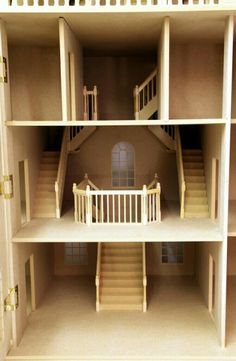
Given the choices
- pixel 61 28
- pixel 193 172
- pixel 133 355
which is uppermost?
pixel 61 28

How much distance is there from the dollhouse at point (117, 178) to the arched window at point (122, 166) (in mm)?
30

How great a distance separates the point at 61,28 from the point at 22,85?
2405 millimetres

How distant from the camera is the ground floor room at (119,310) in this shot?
7.11m

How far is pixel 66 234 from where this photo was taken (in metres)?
7.29

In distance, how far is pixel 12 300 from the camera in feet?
22.5

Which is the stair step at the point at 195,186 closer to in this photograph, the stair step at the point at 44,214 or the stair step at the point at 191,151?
the stair step at the point at 191,151

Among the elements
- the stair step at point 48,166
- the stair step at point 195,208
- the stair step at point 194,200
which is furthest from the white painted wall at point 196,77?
the stair step at point 48,166

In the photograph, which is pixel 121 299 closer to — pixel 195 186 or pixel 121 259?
pixel 121 259

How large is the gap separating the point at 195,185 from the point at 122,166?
230 centimetres

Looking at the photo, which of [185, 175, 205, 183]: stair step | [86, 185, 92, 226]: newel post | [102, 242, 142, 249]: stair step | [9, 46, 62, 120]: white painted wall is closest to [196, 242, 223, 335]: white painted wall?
[185, 175, 205, 183]: stair step

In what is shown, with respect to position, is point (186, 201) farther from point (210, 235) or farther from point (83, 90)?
point (83, 90)

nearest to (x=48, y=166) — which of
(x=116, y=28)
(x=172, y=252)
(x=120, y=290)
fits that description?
(x=120, y=290)

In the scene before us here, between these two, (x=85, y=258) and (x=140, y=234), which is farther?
(x=85, y=258)

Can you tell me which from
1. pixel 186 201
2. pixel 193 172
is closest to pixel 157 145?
pixel 193 172
